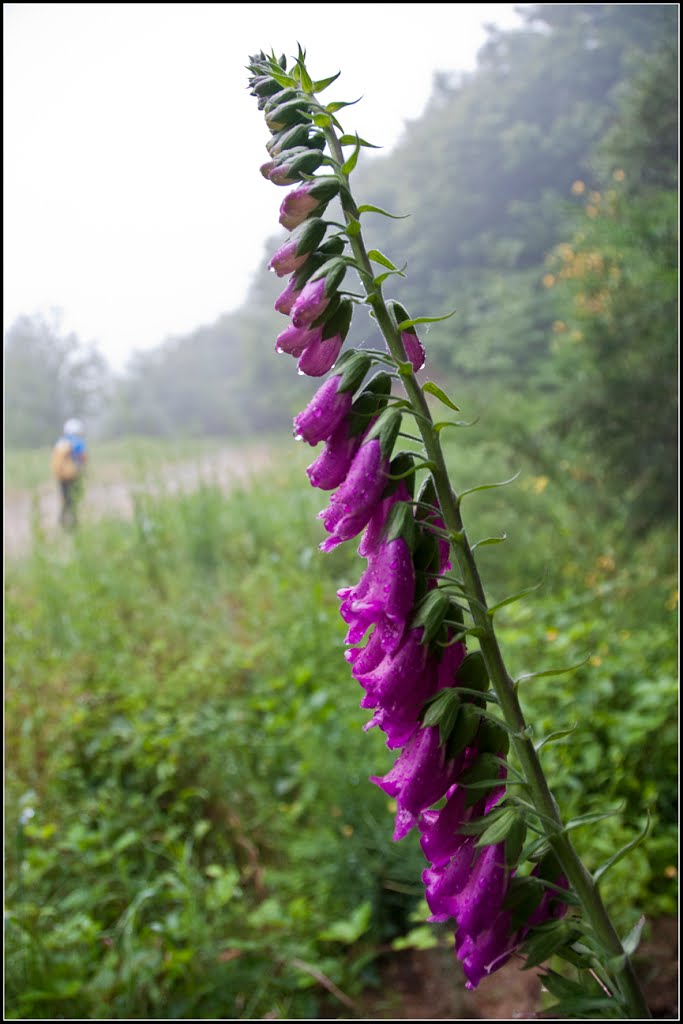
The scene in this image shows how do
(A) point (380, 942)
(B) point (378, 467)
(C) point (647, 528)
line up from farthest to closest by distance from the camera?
(C) point (647, 528), (A) point (380, 942), (B) point (378, 467)

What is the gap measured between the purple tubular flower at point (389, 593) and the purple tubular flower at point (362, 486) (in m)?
0.03

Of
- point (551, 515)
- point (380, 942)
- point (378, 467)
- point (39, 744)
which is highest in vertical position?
point (378, 467)

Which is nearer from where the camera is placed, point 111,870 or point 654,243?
point 111,870

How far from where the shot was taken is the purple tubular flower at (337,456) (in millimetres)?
569

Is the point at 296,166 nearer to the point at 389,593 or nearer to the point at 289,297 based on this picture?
the point at 289,297

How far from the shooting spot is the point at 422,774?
0.53m

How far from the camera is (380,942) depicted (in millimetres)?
1646

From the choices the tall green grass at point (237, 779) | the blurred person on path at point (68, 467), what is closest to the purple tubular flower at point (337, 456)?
the tall green grass at point (237, 779)

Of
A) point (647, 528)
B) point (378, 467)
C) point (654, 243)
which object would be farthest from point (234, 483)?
point (378, 467)

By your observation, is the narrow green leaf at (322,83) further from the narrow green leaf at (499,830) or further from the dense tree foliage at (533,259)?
the dense tree foliage at (533,259)

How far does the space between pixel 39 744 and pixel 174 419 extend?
3.16 meters

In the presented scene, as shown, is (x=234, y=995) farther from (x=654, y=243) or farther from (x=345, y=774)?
(x=654, y=243)

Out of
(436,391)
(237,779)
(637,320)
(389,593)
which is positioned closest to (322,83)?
(436,391)

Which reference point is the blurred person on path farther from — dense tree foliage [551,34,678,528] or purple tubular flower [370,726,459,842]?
purple tubular flower [370,726,459,842]
